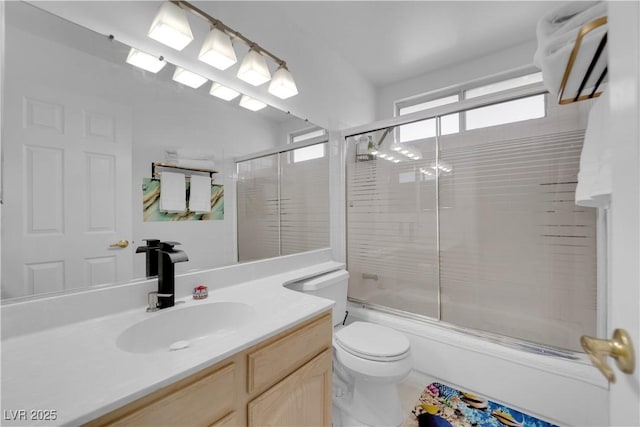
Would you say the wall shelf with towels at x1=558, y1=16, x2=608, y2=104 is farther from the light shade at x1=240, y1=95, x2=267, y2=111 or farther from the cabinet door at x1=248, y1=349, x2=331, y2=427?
the light shade at x1=240, y1=95, x2=267, y2=111

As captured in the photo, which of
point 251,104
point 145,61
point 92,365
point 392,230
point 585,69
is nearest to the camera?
point 92,365

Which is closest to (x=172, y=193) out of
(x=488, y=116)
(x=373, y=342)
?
(x=373, y=342)

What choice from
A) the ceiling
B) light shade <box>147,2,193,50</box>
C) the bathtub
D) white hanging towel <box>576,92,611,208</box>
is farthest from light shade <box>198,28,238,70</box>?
the bathtub

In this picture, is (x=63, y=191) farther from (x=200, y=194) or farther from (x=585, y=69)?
(x=585, y=69)

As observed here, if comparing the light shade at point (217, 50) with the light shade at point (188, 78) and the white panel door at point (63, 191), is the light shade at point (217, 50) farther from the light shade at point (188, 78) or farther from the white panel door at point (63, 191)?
the white panel door at point (63, 191)

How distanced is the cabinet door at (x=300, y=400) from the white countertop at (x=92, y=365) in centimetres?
20

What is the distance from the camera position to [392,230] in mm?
2090

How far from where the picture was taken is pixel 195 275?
123 cm

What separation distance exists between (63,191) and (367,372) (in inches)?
59.6

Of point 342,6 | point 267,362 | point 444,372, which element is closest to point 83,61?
point 267,362

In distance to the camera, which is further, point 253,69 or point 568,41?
point 253,69

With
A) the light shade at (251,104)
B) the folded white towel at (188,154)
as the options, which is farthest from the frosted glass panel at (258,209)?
the light shade at (251,104)

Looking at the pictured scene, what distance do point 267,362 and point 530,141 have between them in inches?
73.7

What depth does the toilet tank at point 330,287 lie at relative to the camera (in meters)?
1.61
